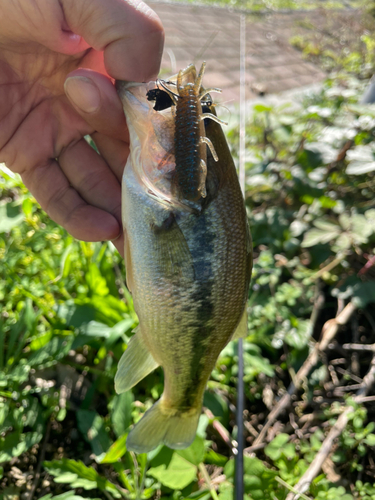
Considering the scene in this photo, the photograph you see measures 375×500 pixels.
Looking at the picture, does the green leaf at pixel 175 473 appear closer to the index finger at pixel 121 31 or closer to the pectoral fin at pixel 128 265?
the pectoral fin at pixel 128 265

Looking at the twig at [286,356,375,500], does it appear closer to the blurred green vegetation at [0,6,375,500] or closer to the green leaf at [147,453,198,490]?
the blurred green vegetation at [0,6,375,500]

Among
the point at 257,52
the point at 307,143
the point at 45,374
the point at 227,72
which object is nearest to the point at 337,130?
the point at 307,143

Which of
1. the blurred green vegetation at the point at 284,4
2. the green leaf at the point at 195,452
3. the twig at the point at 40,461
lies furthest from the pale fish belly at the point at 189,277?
the blurred green vegetation at the point at 284,4

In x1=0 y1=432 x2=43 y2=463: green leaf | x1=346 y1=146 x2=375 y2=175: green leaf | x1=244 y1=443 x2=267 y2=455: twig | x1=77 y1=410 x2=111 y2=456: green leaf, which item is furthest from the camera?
x1=346 y1=146 x2=375 y2=175: green leaf

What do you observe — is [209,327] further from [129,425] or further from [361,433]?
[361,433]

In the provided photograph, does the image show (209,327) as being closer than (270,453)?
Yes

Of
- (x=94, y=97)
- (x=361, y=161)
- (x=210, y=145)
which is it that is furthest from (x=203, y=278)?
(x=361, y=161)

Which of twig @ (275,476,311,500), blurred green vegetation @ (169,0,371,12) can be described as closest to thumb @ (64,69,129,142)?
twig @ (275,476,311,500)
